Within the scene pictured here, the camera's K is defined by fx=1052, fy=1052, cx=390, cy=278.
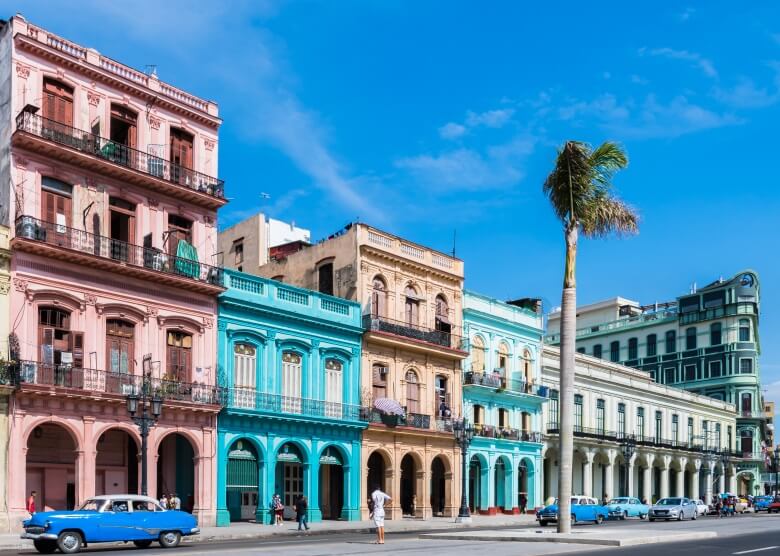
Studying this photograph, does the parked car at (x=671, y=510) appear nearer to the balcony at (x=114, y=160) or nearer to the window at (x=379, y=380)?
the window at (x=379, y=380)

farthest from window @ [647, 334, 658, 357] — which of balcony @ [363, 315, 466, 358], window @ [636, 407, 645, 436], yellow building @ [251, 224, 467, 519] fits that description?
balcony @ [363, 315, 466, 358]

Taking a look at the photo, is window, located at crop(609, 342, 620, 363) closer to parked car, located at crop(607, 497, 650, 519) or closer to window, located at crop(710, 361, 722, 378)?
window, located at crop(710, 361, 722, 378)

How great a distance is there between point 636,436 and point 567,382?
43.0 metres

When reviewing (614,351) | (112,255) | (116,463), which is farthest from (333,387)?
(614,351)

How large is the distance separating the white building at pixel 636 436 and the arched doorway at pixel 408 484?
12.2 m

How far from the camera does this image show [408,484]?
167ft

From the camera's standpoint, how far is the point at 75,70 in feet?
118

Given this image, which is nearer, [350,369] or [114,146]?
[114,146]

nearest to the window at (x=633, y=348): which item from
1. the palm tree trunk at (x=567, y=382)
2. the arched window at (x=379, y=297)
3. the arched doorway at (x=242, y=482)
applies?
the arched window at (x=379, y=297)

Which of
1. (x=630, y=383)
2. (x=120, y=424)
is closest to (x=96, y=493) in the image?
(x=120, y=424)

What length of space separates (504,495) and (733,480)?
3761 centimetres

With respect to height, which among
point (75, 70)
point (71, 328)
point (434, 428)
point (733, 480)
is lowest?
point (733, 480)

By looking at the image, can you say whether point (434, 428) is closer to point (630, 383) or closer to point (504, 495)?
point (504, 495)

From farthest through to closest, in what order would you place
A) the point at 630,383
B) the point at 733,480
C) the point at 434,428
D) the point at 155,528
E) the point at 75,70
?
1. the point at 733,480
2. the point at 630,383
3. the point at 434,428
4. the point at 75,70
5. the point at 155,528
